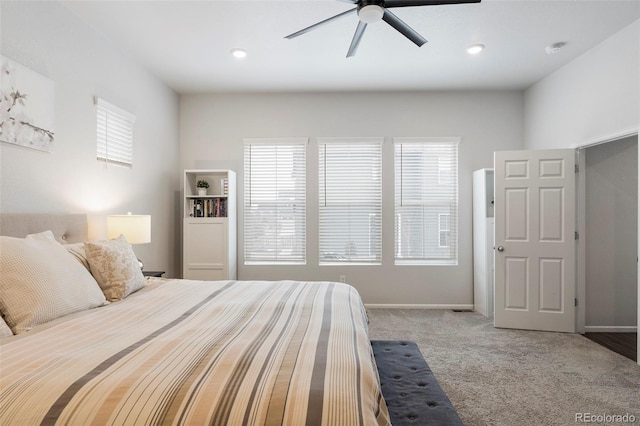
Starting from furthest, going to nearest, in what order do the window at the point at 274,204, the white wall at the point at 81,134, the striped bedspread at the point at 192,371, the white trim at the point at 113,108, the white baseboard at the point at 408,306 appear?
the window at the point at 274,204 < the white baseboard at the point at 408,306 < the white trim at the point at 113,108 < the white wall at the point at 81,134 < the striped bedspread at the point at 192,371

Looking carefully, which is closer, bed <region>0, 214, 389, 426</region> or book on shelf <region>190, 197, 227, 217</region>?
bed <region>0, 214, 389, 426</region>

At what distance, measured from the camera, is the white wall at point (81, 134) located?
2238 mm

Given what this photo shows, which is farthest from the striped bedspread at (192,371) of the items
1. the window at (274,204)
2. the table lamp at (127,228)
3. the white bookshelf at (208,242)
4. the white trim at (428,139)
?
the white trim at (428,139)

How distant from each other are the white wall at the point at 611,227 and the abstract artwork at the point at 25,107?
5.21 meters

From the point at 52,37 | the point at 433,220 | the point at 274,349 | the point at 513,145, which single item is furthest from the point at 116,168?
the point at 513,145

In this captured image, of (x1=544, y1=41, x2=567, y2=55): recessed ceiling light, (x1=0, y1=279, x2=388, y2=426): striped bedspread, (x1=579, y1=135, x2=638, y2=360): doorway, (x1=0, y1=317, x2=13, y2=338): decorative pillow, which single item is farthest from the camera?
(x1=579, y1=135, x2=638, y2=360): doorway

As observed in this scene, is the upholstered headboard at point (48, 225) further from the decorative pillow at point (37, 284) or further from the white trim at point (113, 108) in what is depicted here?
the white trim at point (113, 108)

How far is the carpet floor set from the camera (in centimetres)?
210

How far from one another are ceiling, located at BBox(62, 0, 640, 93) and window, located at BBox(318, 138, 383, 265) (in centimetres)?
88

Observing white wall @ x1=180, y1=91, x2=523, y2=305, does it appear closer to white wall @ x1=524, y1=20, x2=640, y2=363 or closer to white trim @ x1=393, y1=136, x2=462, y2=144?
white trim @ x1=393, y1=136, x2=462, y2=144

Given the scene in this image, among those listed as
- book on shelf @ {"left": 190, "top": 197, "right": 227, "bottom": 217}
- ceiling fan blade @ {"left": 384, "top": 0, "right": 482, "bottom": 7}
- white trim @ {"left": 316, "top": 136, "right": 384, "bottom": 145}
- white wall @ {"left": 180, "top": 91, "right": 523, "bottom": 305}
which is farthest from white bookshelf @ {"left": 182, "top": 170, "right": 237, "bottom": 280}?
ceiling fan blade @ {"left": 384, "top": 0, "right": 482, "bottom": 7}

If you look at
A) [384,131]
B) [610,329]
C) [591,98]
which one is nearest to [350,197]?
[384,131]

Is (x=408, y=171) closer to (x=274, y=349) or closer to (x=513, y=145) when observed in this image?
(x=513, y=145)

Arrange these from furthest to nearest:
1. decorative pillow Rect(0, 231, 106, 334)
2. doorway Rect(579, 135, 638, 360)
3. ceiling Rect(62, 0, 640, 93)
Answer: doorway Rect(579, 135, 638, 360), ceiling Rect(62, 0, 640, 93), decorative pillow Rect(0, 231, 106, 334)
